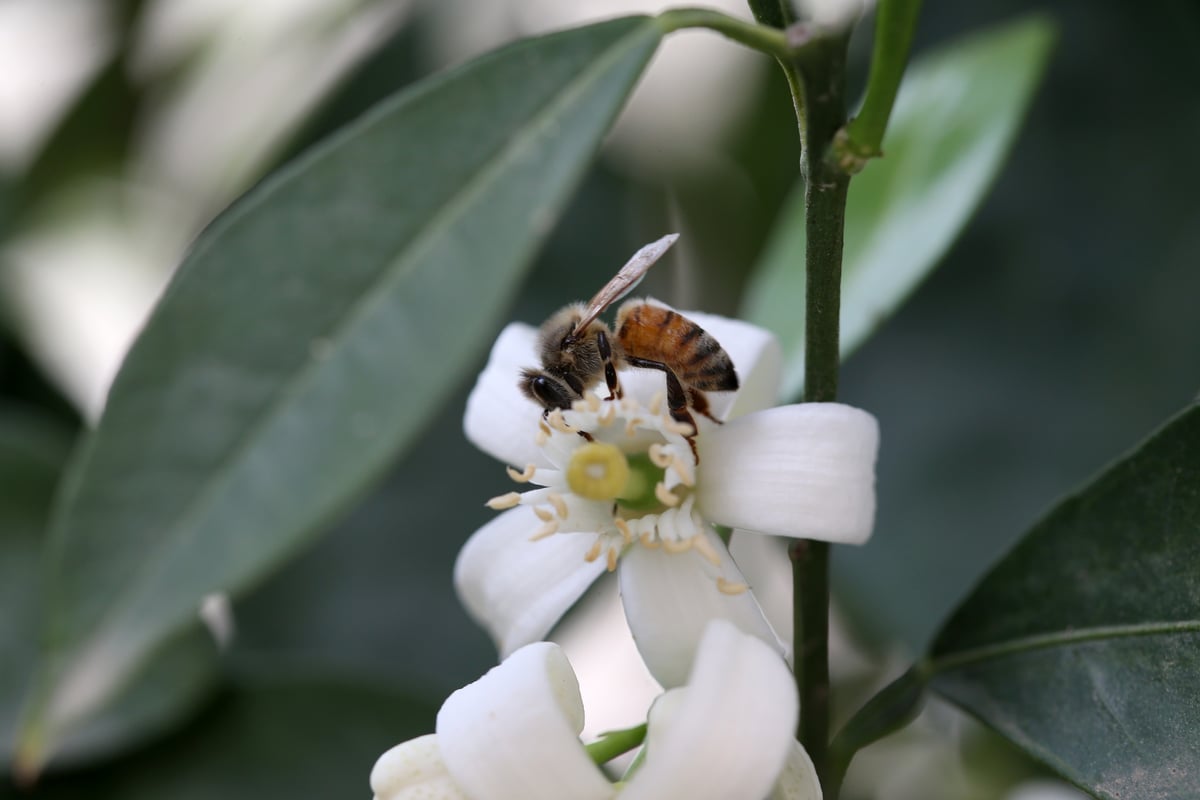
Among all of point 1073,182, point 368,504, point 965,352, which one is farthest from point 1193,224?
point 368,504

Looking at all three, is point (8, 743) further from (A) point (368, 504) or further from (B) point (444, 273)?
(B) point (444, 273)

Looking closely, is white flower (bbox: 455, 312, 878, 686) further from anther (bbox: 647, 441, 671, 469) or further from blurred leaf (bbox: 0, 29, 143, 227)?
blurred leaf (bbox: 0, 29, 143, 227)

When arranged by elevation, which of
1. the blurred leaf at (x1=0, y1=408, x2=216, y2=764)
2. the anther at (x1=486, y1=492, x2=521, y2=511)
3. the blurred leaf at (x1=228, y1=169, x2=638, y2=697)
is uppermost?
the anther at (x1=486, y1=492, x2=521, y2=511)

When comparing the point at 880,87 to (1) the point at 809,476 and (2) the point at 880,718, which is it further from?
(2) the point at 880,718

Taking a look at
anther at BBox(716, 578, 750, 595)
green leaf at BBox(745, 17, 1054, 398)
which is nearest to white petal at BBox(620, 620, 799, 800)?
anther at BBox(716, 578, 750, 595)

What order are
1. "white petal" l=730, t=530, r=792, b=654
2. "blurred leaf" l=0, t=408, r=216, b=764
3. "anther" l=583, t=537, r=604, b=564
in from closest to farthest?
"anther" l=583, t=537, r=604, b=564 < "blurred leaf" l=0, t=408, r=216, b=764 < "white petal" l=730, t=530, r=792, b=654

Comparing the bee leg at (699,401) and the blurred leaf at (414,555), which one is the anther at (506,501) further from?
the blurred leaf at (414,555)
